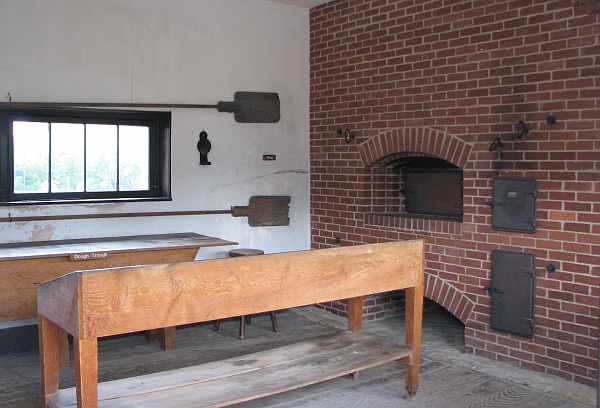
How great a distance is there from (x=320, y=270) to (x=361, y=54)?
3003mm

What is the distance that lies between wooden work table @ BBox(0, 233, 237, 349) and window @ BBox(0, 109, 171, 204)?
499 mm

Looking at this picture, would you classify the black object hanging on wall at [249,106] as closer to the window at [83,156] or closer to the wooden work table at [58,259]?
the window at [83,156]

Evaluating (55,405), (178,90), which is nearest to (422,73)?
(178,90)

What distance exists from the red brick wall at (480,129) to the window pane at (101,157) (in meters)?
2.04

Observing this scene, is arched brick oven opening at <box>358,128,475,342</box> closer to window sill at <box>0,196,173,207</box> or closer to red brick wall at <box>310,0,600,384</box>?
red brick wall at <box>310,0,600,384</box>

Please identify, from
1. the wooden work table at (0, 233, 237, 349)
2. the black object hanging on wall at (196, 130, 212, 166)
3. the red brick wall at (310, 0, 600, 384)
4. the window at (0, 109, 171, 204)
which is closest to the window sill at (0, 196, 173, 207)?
the window at (0, 109, 171, 204)

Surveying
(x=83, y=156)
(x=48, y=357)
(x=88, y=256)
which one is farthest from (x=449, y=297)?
(x=83, y=156)

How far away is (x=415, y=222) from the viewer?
543 centimetres

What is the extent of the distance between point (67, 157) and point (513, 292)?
3.74 m

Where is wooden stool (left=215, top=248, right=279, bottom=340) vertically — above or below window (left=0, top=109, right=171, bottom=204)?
below

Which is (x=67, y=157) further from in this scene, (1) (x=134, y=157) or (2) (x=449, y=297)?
(2) (x=449, y=297)

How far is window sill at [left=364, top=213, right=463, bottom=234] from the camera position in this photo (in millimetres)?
5129

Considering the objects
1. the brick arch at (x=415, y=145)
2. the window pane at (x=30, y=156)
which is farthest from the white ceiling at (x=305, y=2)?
the window pane at (x=30, y=156)

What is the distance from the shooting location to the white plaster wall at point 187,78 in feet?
17.0
